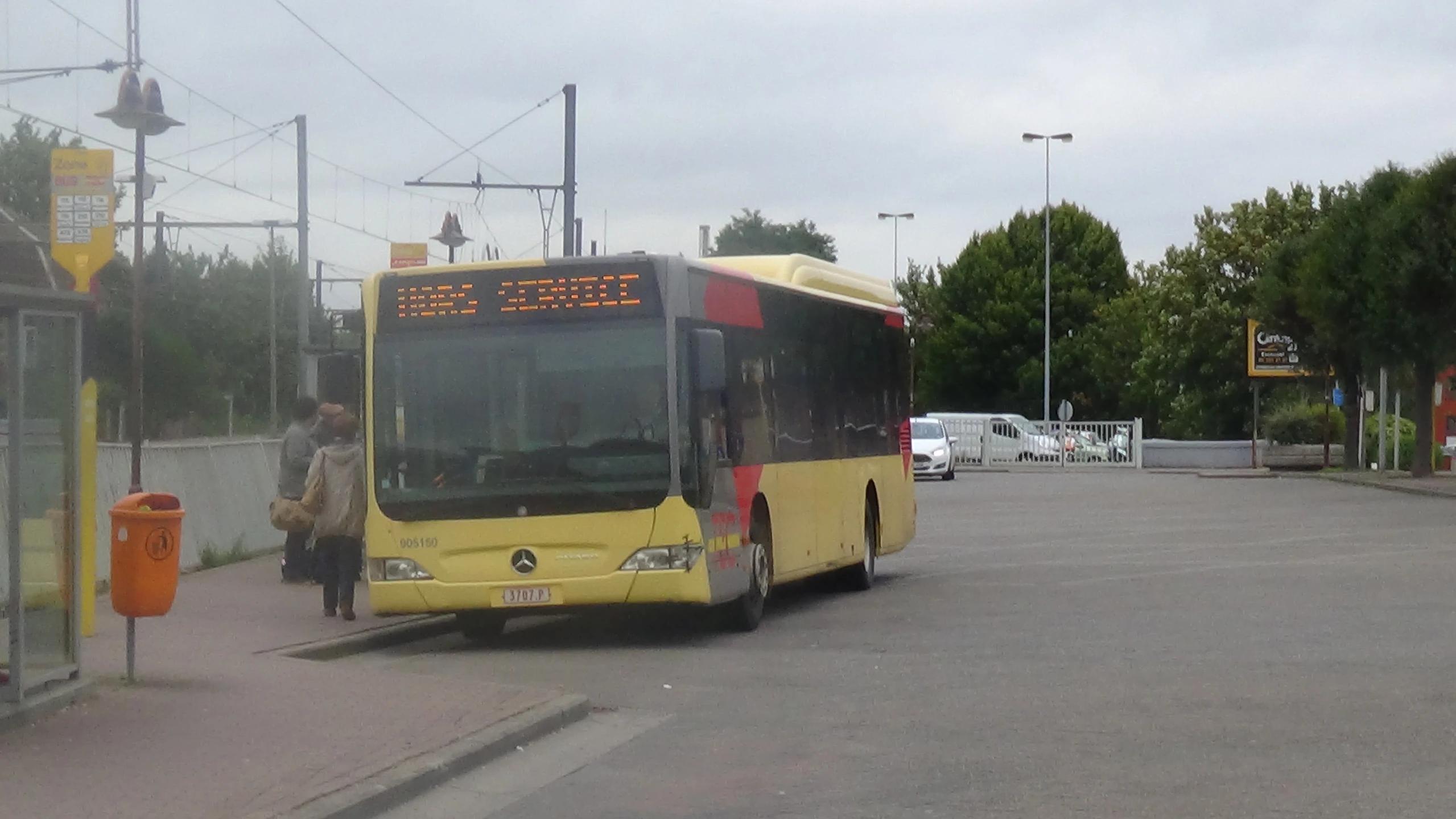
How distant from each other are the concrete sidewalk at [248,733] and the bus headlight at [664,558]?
47.7 inches

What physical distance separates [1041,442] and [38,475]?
186 ft

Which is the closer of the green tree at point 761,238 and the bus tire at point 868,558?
the bus tire at point 868,558

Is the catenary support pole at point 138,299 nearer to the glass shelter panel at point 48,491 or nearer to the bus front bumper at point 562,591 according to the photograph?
the bus front bumper at point 562,591

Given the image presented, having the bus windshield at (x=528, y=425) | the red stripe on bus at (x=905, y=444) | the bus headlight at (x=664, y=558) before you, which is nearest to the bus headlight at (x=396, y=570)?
the bus windshield at (x=528, y=425)

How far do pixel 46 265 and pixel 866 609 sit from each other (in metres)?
8.46

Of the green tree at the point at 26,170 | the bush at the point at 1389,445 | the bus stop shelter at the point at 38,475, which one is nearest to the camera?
the bus stop shelter at the point at 38,475

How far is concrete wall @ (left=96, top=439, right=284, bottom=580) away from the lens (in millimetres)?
18938

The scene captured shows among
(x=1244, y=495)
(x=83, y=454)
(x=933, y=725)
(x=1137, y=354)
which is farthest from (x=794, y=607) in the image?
(x=1137, y=354)

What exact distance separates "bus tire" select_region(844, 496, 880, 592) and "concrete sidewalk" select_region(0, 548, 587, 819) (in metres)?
6.26

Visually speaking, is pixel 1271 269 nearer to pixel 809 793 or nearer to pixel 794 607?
pixel 794 607

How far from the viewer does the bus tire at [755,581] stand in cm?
1570

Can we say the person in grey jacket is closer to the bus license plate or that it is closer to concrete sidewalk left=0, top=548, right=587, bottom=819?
concrete sidewalk left=0, top=548, right=587, bottom=819

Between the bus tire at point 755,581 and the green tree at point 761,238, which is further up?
the green tree at point 761,238

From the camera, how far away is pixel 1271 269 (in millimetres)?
59000
